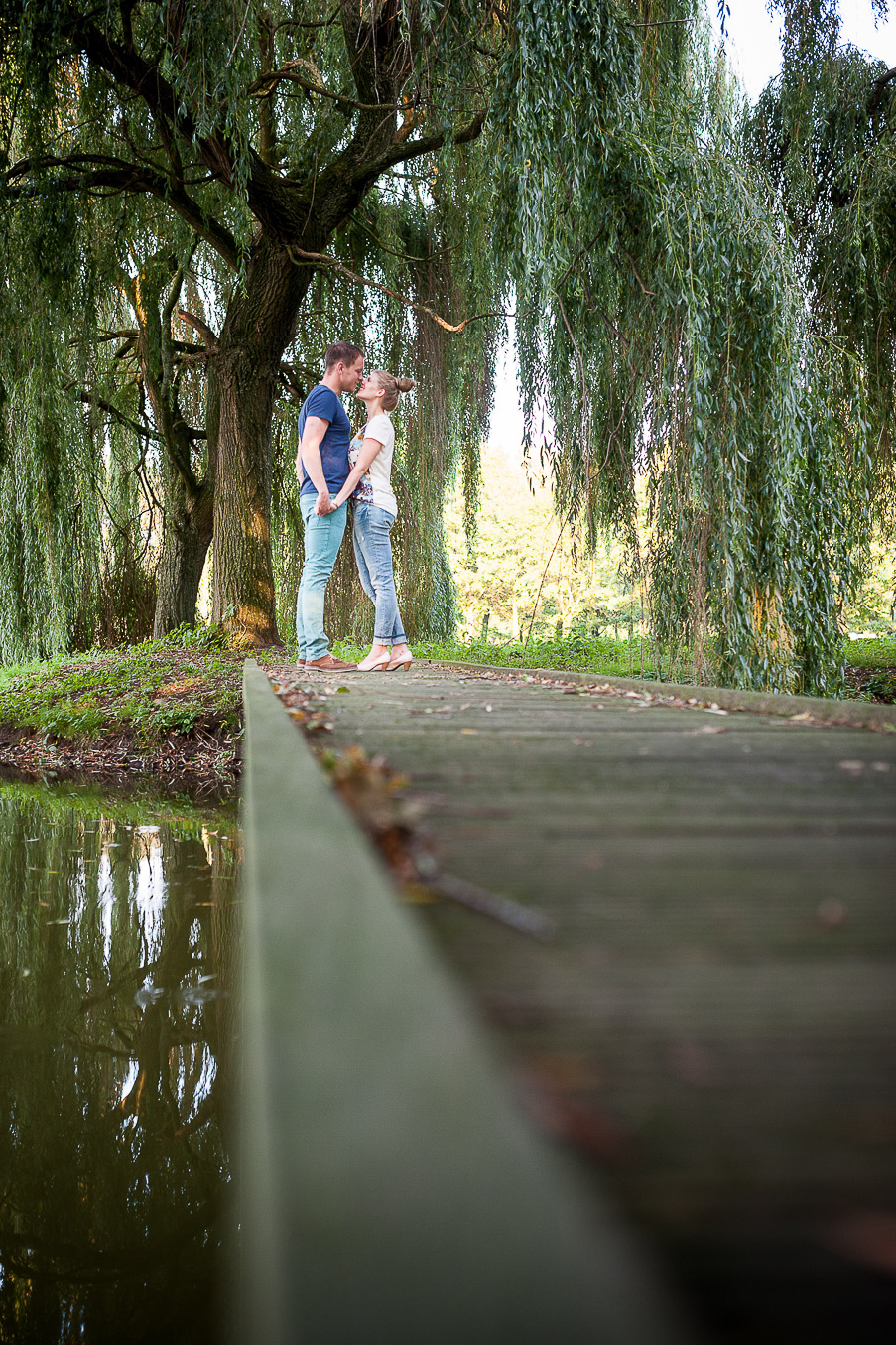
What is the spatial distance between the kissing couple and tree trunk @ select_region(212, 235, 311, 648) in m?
3.61

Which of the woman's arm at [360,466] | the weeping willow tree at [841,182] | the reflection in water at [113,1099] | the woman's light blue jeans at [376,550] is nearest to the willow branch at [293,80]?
the weeping willow tree at [841,182]

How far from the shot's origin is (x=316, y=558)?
498cm

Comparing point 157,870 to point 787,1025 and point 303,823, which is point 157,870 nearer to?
point 303,823

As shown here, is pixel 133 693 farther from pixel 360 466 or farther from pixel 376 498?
pixel 360 466

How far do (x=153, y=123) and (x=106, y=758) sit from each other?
4999 mm

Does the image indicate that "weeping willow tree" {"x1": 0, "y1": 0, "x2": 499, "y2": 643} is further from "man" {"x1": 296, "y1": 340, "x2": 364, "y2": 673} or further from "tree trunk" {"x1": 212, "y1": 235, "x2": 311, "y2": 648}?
"man" {"x1": 296, "y1": 340, "x2": 364, "y2": 673}

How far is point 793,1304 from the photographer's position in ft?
1.40

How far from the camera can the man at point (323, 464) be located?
187 inches

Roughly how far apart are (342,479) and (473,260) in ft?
13.4

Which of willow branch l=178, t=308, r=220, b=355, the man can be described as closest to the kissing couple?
the man

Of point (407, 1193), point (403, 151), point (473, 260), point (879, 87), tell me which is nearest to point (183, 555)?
point (473, 260)

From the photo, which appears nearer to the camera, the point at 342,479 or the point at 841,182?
the point at 342,479

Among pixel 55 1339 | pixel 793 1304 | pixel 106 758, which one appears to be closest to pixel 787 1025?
pixel 793 1304

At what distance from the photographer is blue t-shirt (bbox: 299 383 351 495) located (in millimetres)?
4809
